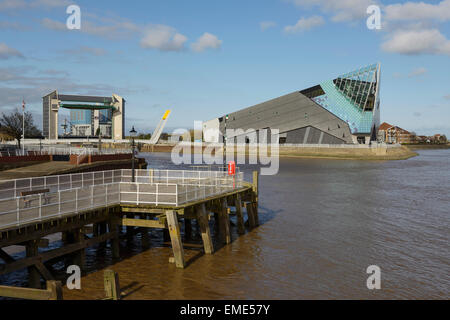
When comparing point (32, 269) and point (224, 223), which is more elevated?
point (224, 223)

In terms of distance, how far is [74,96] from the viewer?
14412 cm

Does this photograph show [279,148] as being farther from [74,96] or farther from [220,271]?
[220,271]

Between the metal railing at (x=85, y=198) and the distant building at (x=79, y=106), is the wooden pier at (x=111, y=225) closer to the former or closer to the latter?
the metal railing at (x=85, y=198)

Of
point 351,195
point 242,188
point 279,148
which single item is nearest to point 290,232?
point 242,188

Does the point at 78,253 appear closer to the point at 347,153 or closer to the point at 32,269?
the point at 32,269

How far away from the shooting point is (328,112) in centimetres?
11588

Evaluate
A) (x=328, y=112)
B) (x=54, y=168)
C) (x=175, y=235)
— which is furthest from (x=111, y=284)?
(x=328, y=112)

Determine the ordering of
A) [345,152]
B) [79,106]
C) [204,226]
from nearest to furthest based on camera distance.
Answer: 1. [204,226]
2. [345,152]
3. [79,106]

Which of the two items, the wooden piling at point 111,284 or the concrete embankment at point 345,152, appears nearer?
the wooden piling at point 111,284

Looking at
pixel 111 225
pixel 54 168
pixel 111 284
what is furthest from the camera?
pixel 54 168

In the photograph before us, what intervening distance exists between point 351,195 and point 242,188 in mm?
19434

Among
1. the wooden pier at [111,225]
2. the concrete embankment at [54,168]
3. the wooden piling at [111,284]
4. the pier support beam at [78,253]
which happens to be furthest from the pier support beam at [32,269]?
the concrete embankment at [54,168]

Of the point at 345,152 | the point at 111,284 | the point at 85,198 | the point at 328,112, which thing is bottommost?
the point at 111,284

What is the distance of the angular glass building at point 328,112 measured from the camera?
4417 inches
